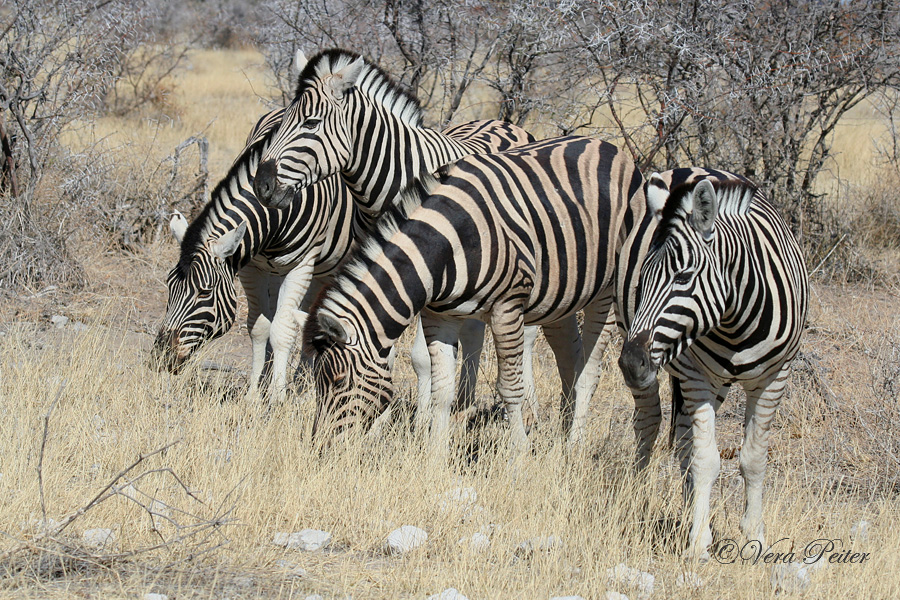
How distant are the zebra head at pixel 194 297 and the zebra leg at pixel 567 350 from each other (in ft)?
7.02

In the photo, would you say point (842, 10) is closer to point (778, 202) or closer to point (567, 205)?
point (778, 202)

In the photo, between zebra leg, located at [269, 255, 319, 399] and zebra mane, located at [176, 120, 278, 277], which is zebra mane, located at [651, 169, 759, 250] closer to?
zebra mane, located at [176, 120, 278, 277]

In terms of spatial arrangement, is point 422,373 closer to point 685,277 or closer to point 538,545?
point 538,545

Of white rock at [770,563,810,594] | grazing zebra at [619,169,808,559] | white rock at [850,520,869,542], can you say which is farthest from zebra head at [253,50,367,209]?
white rock at [850,520,869,542]

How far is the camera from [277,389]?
5.89 meters

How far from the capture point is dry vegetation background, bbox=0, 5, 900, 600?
11.5ft

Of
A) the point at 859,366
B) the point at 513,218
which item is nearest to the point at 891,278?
the point at 859,366

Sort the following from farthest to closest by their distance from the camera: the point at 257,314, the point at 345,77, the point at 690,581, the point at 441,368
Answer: the point at 257,314 < the point at 345,77 < the point at 441,368 < the point at 690,581

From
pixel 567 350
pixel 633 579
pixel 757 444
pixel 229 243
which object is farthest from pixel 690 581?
pixel 229 243

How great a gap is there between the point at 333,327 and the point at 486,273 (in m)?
0.86

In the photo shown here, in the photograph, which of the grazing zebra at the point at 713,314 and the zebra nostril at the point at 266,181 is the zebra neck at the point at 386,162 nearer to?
the zebra nostril at the point at 266,181

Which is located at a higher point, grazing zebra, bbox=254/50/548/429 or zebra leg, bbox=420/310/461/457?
grazing zebra, bbox=254/50/548/429

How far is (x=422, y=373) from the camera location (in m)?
5.63

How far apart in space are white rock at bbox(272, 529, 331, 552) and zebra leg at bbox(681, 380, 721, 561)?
1593 millimetres
